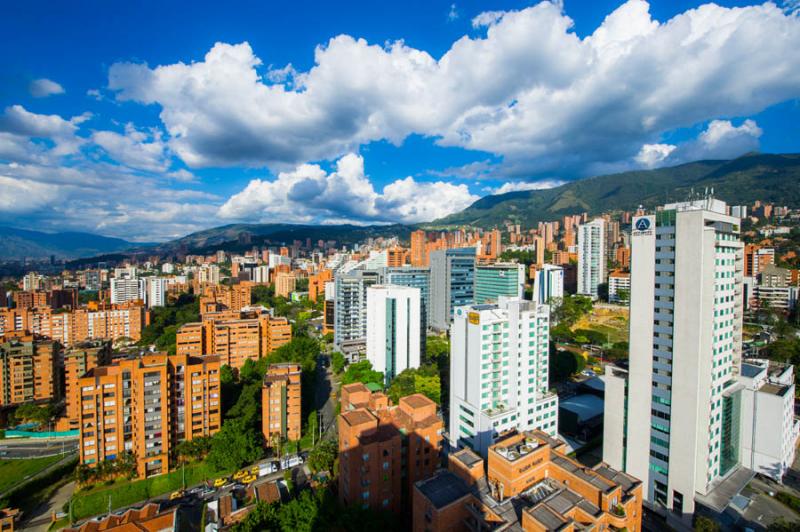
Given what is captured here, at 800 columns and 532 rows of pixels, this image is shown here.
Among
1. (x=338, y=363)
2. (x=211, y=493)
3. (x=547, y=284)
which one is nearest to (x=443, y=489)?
(x=211, y=493)

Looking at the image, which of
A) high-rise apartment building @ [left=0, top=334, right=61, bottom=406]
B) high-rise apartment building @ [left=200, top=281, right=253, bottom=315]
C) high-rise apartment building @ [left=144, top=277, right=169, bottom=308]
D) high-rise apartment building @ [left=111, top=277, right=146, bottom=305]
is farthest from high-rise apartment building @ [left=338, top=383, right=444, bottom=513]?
high-rise apartment building @ [left=111, top=277, right=146, bottom=305]

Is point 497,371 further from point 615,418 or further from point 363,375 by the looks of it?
point 363,375

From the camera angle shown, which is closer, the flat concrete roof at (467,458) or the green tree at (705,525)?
the flat concrete roof at (467,458)

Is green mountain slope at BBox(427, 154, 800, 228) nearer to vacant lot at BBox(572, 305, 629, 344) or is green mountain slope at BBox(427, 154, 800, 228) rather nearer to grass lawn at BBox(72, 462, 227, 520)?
vacant lot at BBox(572, 305, 629, 344)

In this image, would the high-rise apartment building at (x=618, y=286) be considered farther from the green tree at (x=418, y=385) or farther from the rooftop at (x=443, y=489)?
the rooftop at (x=443, y=489)

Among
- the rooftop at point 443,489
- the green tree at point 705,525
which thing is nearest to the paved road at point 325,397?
the rooftop at point 443,489

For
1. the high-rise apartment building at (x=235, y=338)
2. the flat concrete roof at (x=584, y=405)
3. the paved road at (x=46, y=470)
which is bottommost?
the paved road at (x=46, y=470)
